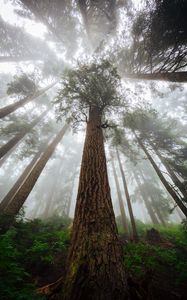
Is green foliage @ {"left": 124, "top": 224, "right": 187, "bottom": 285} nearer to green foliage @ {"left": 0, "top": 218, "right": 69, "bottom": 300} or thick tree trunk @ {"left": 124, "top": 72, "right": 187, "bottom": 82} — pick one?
green foliage @ {"left": 0, "top": 218, "right": 69, "bottom": 300}

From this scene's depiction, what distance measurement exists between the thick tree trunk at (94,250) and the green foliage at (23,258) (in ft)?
2.47

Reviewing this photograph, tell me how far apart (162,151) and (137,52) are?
7506mm

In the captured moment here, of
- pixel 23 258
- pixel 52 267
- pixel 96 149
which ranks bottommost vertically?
pixel 52 267

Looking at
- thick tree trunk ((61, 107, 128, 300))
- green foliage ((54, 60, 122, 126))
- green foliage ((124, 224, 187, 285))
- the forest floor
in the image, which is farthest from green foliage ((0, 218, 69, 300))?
green foliage ((54, 60, 122, 126))

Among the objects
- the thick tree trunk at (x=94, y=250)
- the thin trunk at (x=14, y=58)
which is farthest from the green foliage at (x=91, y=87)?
the thin trunk at (x=14, y=58)

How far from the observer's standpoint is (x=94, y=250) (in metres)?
3.47

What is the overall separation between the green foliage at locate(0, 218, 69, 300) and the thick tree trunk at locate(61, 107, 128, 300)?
753 millimetres

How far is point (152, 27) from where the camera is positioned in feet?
33.1

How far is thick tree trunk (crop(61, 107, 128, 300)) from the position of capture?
2955mm

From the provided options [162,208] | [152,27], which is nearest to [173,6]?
[152,27]

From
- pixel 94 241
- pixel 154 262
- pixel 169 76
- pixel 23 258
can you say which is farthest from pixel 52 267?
pixel 169 76

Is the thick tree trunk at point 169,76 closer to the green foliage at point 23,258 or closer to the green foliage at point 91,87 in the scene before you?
the green foliage at point 91,87

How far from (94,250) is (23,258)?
141 inches

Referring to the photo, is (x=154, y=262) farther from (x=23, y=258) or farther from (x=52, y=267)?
(x=23, y=258)
